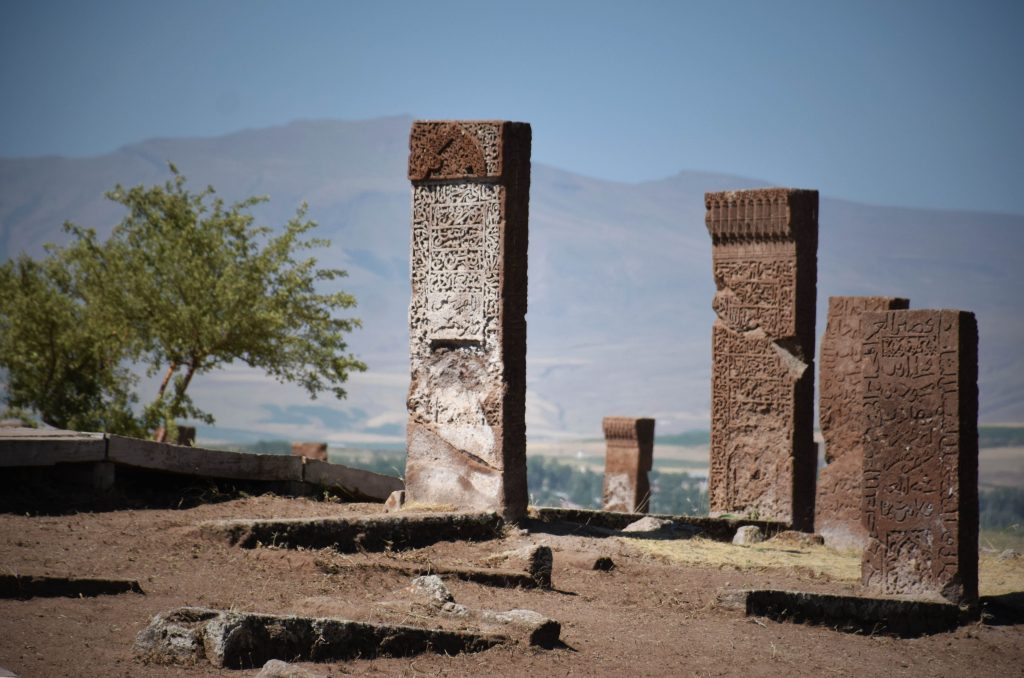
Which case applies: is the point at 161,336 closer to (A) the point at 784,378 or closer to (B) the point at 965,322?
(A) the point at 784,378

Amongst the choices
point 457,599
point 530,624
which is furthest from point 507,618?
point 457,599

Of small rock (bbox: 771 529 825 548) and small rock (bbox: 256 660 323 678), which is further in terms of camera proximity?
small rock (bbox: 771 529 825 548)

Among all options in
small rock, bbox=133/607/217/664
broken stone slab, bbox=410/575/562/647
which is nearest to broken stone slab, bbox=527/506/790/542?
broken stone slab, bbox=410/575/562/647

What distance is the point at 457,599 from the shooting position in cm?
789

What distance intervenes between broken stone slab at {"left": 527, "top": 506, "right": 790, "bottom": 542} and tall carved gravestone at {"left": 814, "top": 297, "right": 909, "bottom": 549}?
638 mm

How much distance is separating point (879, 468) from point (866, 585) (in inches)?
32.1

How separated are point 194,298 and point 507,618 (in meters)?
14.7

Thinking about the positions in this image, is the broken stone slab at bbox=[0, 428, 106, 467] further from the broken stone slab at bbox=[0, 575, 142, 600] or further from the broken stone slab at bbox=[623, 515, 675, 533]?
the broken stone slab at bbox=[623, 515, 675, 533]

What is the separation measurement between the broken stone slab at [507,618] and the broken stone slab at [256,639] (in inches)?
23.6

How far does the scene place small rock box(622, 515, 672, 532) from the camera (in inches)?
488

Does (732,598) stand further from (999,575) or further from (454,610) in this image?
(999,575)

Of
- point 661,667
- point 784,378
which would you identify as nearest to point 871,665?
point 661,667

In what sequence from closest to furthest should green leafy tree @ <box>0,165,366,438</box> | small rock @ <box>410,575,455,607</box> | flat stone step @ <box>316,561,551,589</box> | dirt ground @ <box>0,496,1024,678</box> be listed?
dirt ground @ <box>0,496,1024,678</box>, small rock @ <box>410,575,455,607</box>, flat stone step @ <box>316,561,551,589</box>, green leafy tree @ <box>0,165,366,438</box>

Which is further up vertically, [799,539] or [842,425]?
[842,425]
